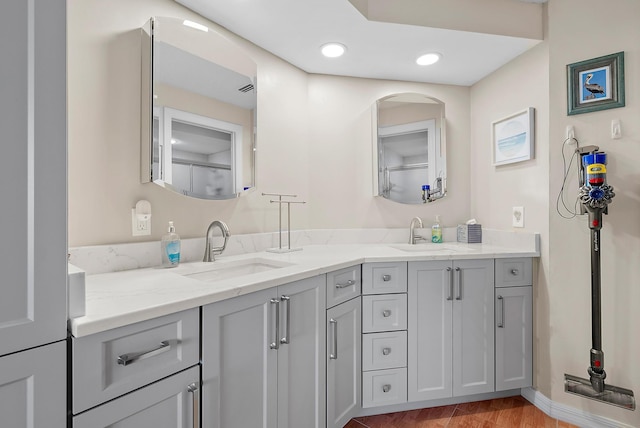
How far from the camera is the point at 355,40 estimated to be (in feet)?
6.20

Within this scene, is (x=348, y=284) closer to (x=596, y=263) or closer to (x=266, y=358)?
(x=266, y=358)

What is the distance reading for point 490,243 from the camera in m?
2.23

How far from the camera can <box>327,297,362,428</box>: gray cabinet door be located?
150cm

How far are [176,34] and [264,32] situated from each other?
525 mm

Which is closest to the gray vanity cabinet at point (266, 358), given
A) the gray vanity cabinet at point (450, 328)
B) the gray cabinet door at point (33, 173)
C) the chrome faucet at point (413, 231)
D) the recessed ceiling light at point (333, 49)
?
the gray cabinet door at point (33, 173)

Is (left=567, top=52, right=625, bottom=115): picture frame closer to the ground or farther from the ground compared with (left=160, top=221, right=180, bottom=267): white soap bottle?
farther from the ground

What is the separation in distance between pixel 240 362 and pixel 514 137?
2.11m

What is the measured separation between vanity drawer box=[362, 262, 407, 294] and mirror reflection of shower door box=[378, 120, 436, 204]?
2.44 ft

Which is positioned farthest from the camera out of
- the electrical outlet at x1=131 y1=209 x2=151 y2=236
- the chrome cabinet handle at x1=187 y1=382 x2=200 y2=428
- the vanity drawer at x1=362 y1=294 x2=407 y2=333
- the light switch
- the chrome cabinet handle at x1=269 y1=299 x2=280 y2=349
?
the vanity drawer at x1=362 y1=294 x2=407 y2=333

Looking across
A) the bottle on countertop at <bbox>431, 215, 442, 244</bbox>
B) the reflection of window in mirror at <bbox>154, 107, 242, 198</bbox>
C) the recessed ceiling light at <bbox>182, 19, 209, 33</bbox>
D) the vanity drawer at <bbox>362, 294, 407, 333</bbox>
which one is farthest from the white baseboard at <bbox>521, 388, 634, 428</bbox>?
the recessed ceiling light at <bbox>182, 19, 209, 33</bbox>

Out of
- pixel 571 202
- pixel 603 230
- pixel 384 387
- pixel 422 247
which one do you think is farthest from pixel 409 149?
pixel 384 387

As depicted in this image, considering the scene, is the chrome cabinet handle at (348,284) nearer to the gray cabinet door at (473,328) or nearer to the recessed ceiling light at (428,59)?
the gray cabinet door at (473,328)

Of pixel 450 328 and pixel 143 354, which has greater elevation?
pixel 143 354

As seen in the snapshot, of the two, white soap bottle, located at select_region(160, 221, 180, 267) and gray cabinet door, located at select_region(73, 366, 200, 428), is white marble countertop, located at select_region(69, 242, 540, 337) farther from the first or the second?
gray cabinet door, located at select_region(73, 366, 200, 428)
